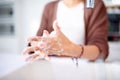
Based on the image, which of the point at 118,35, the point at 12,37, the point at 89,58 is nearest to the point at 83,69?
the point at 89,58

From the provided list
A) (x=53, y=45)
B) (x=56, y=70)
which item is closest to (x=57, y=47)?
(x=53, y=45)

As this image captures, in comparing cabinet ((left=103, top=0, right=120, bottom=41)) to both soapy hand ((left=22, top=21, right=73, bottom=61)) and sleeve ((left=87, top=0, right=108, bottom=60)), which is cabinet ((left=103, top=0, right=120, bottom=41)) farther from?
soapy hand ((left=22, top=21, right=73, bottom=61))

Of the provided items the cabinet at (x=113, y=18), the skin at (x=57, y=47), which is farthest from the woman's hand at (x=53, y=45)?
the cabinet at (x=113, y=18)

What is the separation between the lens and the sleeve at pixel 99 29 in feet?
1.86

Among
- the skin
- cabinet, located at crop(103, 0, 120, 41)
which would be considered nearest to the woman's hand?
the skin

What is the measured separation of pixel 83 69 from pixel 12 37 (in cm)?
26

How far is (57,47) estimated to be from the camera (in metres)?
0.52

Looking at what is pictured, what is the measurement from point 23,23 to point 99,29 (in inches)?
9.5

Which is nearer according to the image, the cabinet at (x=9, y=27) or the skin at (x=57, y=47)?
the skin at (x=57, y=47)

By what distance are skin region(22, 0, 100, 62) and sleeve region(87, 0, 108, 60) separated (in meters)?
0.02

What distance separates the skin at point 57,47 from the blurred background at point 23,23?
0.16 ft

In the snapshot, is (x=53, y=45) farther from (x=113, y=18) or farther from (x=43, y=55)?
(x=113, y=18)

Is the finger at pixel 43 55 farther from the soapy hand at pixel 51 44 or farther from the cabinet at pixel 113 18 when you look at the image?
the cabinet at pixel 113 18

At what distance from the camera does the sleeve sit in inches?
22.3
